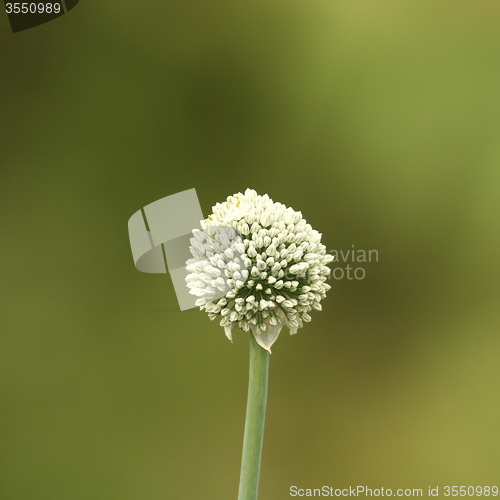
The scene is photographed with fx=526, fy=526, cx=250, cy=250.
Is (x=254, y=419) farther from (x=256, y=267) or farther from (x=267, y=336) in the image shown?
(x=256, y=267)

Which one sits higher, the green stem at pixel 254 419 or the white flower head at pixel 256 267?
the white flower head at pixel 256 267

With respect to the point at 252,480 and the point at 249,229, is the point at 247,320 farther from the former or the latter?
the point at 252,480

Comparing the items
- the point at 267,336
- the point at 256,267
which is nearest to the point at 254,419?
the point at 267,336

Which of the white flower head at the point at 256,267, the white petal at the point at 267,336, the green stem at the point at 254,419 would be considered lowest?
the green stem at the point at 254,419

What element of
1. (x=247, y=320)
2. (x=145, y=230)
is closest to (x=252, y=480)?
(x=247, y=320)

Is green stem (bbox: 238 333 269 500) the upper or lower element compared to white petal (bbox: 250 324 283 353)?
lower
